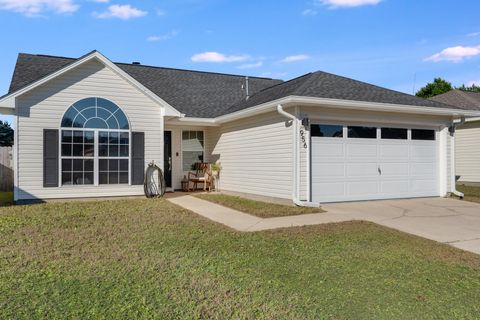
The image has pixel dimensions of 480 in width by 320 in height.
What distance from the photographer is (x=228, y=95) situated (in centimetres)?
1580

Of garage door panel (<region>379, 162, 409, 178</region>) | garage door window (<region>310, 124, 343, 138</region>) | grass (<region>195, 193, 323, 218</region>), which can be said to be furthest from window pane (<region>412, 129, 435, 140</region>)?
grass (<region>195, 193, 323, 218</region>)

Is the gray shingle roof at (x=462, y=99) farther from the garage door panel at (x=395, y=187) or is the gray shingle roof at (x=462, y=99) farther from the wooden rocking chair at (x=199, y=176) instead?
the wooden rocking chair at (x=199, y=176)

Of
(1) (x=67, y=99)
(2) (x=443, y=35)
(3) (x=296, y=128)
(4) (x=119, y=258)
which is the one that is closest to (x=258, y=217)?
(3) (x=296, y=128)

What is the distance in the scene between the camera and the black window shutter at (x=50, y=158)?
33.5 ft

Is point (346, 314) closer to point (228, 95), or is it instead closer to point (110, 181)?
point (110, 181)

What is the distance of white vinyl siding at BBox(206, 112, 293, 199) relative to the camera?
10180 millimetres

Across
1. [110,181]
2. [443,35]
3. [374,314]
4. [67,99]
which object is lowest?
[374,314]

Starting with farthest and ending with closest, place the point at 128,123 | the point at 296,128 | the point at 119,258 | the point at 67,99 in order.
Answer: the point at 128,123
the point at 67,99
the point at 296,128
the point at 119,258

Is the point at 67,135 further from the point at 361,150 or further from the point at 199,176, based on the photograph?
the point at 361,150

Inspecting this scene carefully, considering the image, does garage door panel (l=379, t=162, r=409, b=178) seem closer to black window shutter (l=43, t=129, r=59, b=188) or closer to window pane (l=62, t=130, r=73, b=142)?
window pane (l=62, t=130, r=73, b=142)

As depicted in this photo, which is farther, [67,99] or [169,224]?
[67,99]

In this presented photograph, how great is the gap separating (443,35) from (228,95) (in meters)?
9.50

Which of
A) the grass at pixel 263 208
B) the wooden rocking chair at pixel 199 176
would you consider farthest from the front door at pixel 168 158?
the grass at pixel 263 208

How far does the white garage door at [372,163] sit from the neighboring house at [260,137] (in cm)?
3
